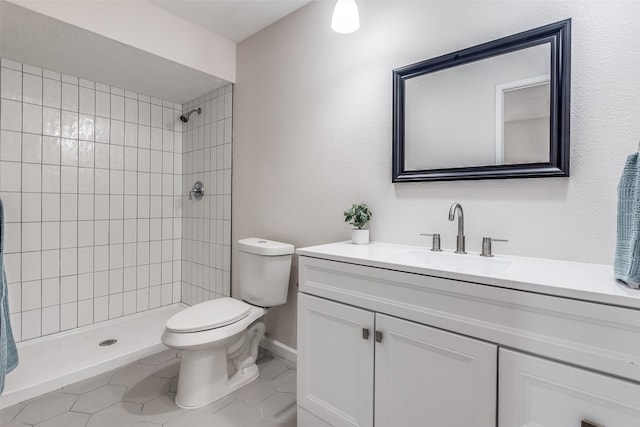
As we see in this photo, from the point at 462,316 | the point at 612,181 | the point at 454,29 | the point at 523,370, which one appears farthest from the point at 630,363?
the point at 454,29

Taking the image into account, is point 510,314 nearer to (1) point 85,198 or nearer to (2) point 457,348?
(2) point 457,348

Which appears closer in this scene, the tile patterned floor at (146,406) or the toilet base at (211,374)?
the tile patterned floor at (146,406)

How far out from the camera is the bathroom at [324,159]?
1033 mm

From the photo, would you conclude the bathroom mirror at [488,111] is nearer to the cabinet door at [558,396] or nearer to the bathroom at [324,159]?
the bathroom at [324,159]

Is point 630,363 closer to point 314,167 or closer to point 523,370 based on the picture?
point 523,370

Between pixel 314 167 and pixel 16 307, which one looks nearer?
pixel 314 167

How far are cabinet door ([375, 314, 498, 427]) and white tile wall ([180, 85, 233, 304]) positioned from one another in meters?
1.67

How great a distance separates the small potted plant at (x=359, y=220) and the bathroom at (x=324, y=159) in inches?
2.8

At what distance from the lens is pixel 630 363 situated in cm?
67

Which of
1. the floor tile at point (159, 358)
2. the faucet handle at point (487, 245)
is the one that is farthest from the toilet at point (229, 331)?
the faucet handle at point (487, 245)

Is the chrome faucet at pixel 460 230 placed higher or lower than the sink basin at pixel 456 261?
higher

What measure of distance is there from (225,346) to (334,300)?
0.85m

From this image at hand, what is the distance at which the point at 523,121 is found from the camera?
116cm

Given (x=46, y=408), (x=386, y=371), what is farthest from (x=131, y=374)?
(x=386, y=371)
